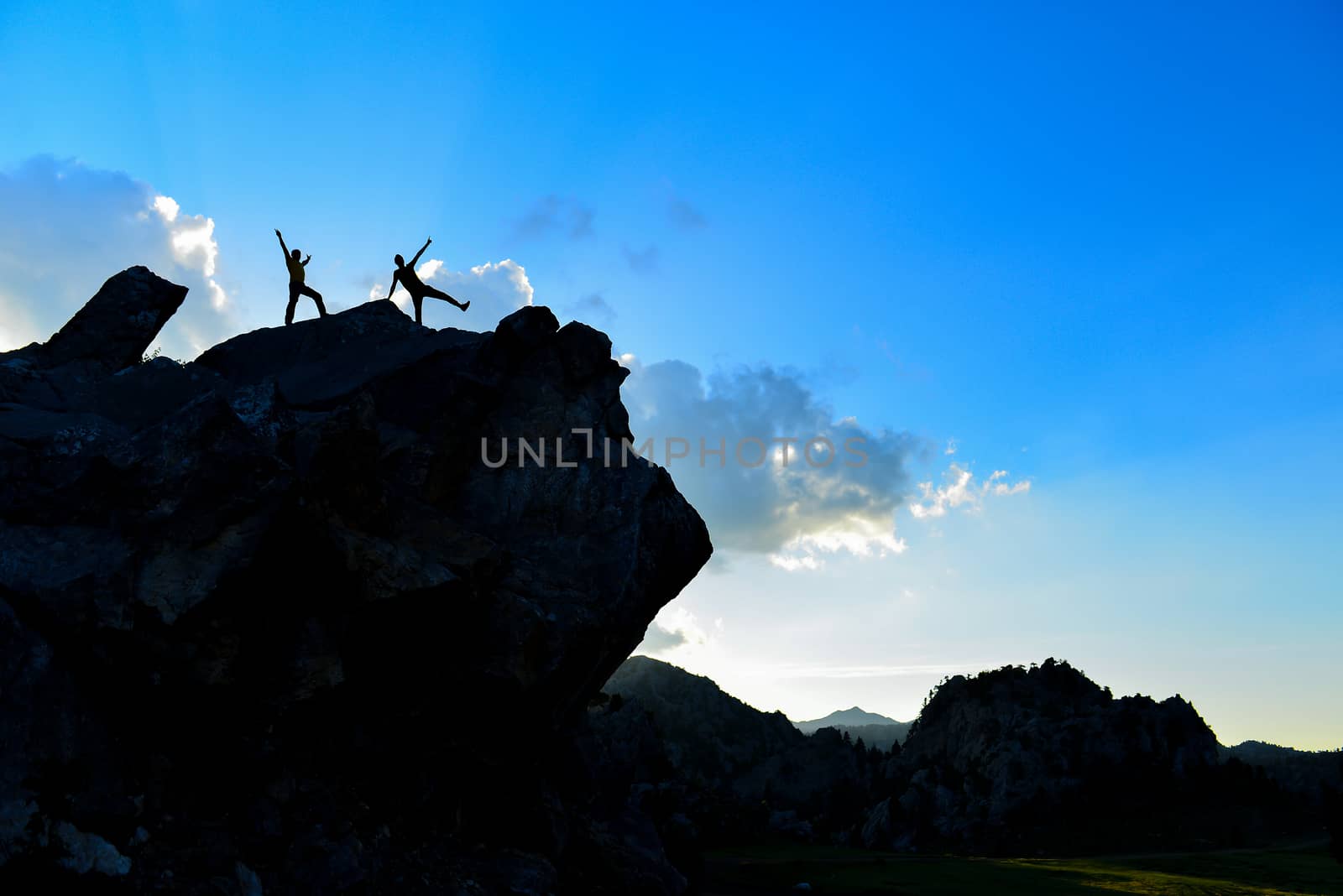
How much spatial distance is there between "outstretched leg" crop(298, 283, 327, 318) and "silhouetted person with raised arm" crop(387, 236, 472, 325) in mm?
2886

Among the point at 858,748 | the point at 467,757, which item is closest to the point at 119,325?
the point at 467,757

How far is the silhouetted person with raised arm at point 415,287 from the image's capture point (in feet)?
121

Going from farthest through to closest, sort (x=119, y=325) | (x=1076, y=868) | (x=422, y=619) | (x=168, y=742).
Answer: (x=1076, y=868) → (x=119, y=325) → (x=422, y=619) → (x=168, y=742)

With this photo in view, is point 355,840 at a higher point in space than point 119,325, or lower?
lower

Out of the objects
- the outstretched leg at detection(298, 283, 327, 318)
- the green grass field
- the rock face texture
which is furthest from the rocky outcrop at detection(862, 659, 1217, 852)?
the outstretched leg at detection(298, 283, 327, 318)

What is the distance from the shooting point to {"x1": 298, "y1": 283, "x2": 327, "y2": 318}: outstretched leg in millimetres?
36000

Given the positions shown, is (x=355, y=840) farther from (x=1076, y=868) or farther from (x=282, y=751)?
(x=1076, y=868)

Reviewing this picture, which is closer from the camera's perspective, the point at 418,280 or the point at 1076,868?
the point at 418,280

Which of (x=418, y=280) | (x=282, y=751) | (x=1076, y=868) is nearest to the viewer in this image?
(x=282, y=751)

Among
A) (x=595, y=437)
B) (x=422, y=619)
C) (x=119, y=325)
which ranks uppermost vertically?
(x=119, y=325)

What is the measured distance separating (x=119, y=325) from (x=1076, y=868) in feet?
207

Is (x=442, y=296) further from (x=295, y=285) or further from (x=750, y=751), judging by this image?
(x=750, y=751)

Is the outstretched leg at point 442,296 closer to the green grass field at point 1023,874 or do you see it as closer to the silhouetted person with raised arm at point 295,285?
the silhouetted person with raised arm at point 295,285

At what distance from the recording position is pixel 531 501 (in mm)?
33219
